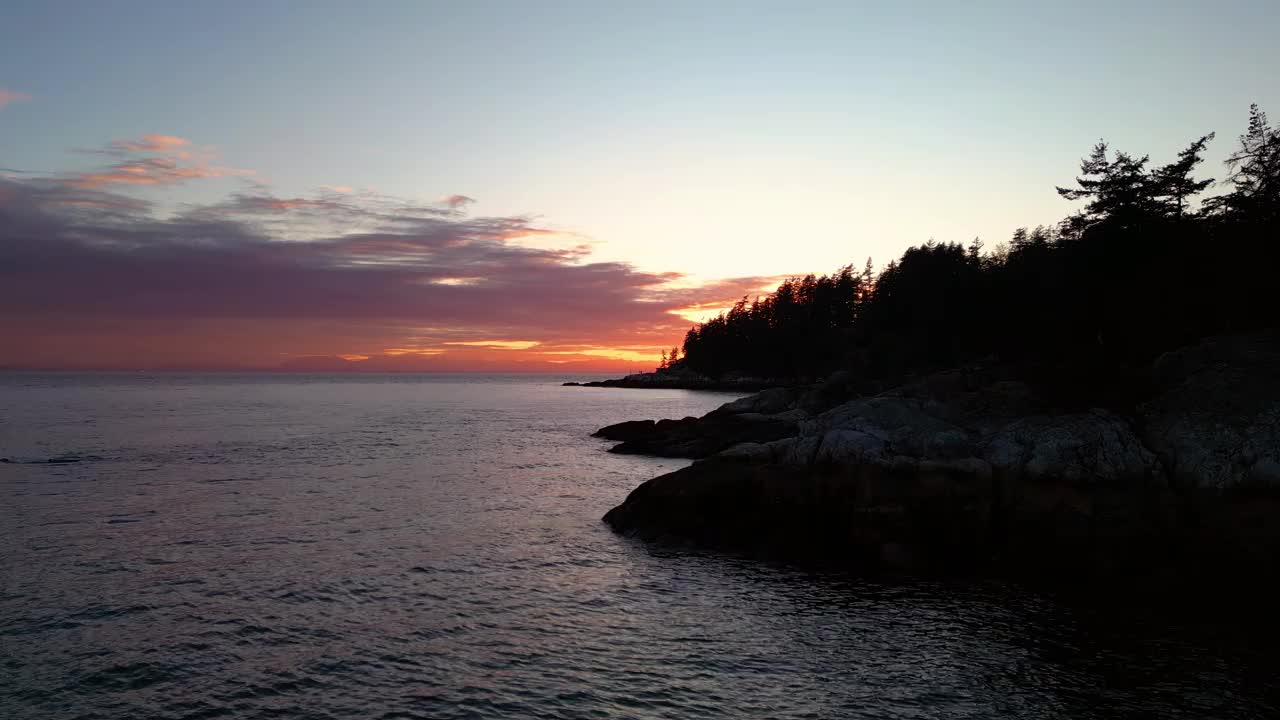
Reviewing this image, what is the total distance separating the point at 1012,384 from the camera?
3206 centimetres

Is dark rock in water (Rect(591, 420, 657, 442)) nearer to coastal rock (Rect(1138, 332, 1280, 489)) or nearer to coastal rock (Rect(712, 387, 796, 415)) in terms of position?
coastal rock (Rect(712, 387, 796, 415))

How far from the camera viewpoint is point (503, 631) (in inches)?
761

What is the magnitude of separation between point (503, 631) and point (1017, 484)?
61.7 ft

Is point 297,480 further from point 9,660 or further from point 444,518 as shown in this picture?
point 9,660

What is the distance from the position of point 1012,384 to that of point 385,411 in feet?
326

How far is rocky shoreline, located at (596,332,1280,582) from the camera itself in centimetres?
2334

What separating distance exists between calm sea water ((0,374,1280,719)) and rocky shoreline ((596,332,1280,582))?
113 inches

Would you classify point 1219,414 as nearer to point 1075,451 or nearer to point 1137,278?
point 1075,451

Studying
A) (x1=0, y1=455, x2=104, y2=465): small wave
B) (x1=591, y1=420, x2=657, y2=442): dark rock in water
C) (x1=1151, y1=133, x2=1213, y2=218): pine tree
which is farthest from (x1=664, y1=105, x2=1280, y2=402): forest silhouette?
(x1=0, y1=455, x2=104, y2=465): small wave

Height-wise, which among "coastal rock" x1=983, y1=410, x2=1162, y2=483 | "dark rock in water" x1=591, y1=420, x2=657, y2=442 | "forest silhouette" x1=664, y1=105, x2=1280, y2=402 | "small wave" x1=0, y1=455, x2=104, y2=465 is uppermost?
"forest silhouette" x1=664, y1=105, x2=1280, y2=402

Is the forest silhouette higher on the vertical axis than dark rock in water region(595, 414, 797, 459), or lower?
higher

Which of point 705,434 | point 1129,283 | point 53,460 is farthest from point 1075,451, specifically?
point 53,460

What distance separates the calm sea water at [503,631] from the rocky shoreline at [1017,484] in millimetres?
2882

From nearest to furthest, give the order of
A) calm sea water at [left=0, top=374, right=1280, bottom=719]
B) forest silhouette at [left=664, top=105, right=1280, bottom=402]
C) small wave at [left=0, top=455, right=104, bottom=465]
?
1. calm sea water at [left=0, top=374, right=1280, bottom=719]
2. forest silhouette at [left=664, top=105, right=1280, bottom=402]
3. small wave at [left=0, top=455, right=104, bottom=465]
